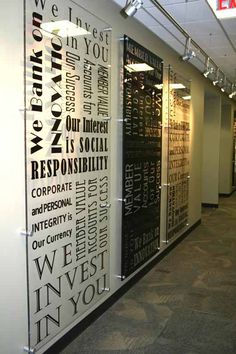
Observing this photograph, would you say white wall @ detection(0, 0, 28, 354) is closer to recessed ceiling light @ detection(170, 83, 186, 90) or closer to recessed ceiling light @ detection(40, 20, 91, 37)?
recessed ceiling light @ detection(40, 20, 91, 37)

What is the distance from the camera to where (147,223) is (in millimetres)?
4344

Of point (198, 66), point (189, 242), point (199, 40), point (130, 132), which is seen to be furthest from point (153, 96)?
point (189, 242)

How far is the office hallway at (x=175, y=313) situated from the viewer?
2895mm

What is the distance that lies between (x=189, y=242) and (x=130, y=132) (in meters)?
2.76

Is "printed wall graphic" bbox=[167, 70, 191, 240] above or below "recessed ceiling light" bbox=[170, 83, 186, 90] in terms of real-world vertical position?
below

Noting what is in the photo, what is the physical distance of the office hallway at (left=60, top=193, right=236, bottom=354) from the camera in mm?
2895

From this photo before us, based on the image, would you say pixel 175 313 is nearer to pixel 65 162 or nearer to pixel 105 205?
pixel 105 205

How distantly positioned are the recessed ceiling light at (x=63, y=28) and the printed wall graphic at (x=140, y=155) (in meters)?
0.85

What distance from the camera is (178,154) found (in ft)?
18.2

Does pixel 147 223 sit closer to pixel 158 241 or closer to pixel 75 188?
pixel 158 241

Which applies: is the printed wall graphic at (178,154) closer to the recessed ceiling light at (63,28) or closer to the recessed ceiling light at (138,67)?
the recessed ceiling light at (138,67)

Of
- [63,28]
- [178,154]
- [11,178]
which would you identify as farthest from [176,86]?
[11,178]

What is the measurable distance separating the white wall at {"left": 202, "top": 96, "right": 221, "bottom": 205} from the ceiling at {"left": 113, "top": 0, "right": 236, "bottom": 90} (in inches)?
114

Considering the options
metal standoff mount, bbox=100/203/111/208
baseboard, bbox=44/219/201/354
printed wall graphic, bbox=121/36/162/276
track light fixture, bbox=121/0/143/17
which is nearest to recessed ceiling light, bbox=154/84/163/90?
printed wall graphic, bbox=121/36/162/276
